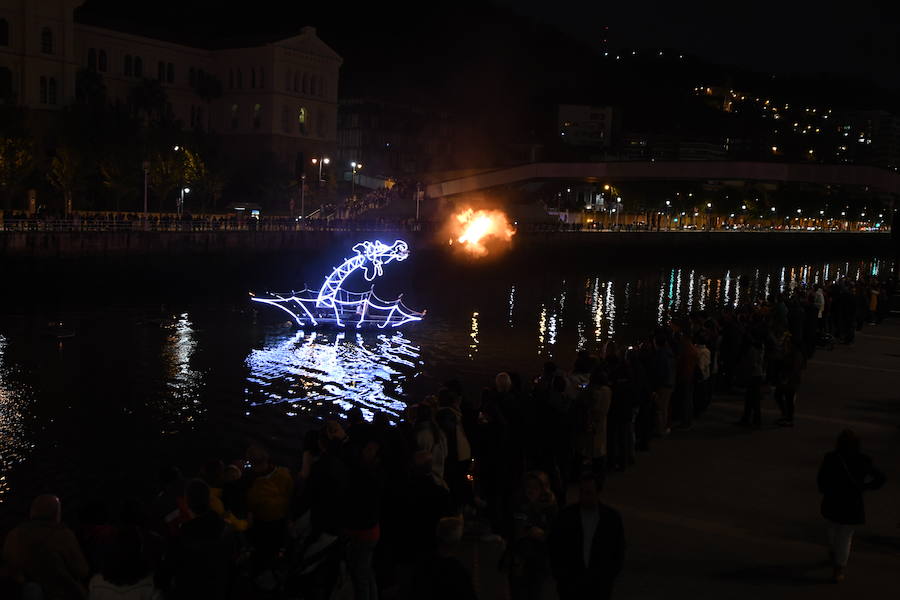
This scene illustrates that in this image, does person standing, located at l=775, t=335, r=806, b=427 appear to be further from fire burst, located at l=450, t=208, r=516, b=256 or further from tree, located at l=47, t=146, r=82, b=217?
fire burst, located at l=450, t=208, r=516, b=256

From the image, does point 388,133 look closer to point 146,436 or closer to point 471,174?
point 471,174

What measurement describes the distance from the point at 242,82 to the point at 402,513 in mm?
90428

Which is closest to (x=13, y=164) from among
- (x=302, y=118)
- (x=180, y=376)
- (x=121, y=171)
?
(x=121, y=171)

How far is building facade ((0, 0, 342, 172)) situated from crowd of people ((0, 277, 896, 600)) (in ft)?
253

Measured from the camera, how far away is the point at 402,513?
727 centimetres

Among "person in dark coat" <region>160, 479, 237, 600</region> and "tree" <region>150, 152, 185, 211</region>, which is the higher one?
"tree" <region>150, 152, 185, 211</region>

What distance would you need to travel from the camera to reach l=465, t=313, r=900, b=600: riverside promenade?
841 centimetres

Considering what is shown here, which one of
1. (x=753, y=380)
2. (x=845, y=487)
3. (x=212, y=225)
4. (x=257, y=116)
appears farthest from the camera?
(x=257, y=116)

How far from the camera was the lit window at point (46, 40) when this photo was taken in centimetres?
7288

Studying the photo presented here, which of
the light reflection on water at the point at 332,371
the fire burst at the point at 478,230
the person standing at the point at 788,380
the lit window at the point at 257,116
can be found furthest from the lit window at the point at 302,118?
the person standing at the point at 788,380

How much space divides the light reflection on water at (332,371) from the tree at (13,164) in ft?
111

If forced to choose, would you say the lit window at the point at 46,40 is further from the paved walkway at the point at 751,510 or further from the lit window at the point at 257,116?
the paved walkway at the point at 751,510

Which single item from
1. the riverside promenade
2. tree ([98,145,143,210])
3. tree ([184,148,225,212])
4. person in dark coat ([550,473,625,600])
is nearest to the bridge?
tree ([184,148,225,212])

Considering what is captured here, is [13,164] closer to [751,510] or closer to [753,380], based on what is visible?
[753,380]
